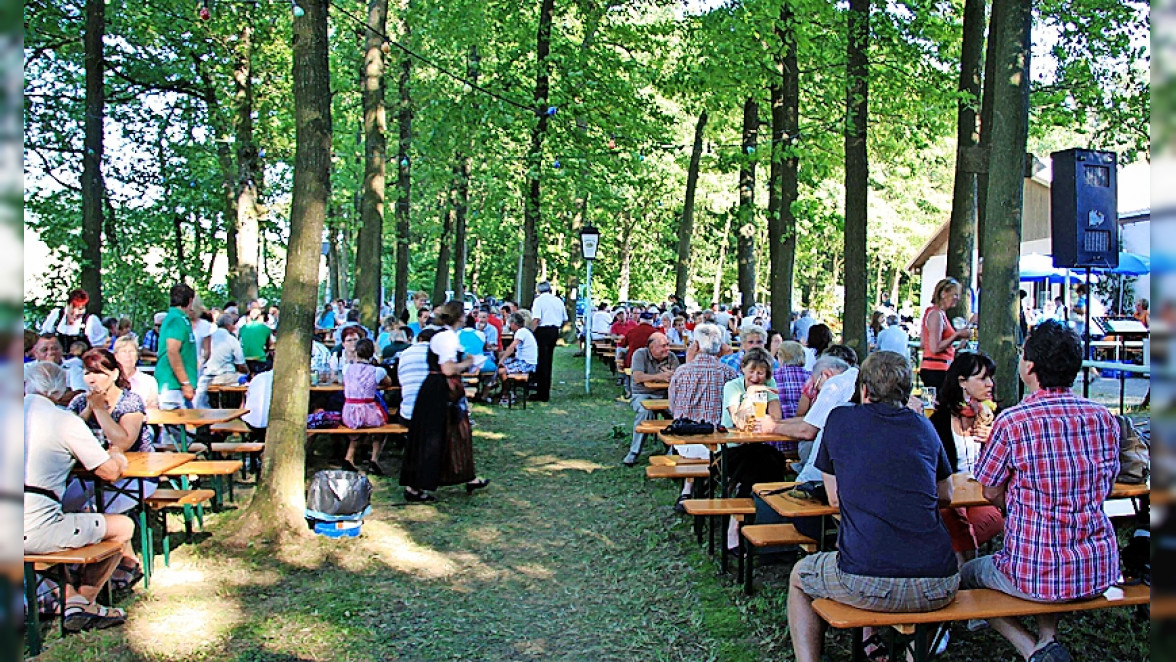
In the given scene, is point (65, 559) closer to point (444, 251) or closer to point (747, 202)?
point (747, 202)

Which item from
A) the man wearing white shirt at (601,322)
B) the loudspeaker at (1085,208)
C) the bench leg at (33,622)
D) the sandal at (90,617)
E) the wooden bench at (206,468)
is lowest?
the sandal at (90,617)

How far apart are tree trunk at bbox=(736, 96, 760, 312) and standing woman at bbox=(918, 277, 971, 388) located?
4.11m

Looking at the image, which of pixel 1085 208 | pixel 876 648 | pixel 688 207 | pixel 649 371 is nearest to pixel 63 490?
pixel 876 648

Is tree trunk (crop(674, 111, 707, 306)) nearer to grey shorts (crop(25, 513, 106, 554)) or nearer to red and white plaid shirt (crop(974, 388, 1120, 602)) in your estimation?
grey shorts (crop(25, 513, 106, 554))

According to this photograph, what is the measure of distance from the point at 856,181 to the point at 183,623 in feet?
26.7

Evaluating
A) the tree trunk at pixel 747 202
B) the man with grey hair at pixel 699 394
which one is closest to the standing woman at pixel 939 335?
the man with grey hair at pixel 699 394

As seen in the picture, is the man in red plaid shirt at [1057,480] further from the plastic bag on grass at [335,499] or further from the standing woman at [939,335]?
the standing woman at [939,335]

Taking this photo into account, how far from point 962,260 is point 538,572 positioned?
6509mm

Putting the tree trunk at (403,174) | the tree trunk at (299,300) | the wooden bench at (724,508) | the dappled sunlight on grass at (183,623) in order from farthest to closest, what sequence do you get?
the tree trunk at (403,174)
the tree trunk at (299,300)
the wooden bench at (724,508)
the dappled sunlight on grass at (183,623)

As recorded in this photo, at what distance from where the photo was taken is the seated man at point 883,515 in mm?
3822

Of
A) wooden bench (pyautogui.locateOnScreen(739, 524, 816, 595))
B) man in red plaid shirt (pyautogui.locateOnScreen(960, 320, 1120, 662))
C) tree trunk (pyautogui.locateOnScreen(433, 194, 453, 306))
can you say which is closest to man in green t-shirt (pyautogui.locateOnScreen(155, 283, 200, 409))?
wooden bench (pyautogui.locateOnScreen(739, 524, 816, 595))

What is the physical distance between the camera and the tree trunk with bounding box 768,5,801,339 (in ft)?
39.5

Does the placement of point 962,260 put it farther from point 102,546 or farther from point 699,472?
point 102,546

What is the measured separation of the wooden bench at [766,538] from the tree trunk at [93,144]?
11100mm
